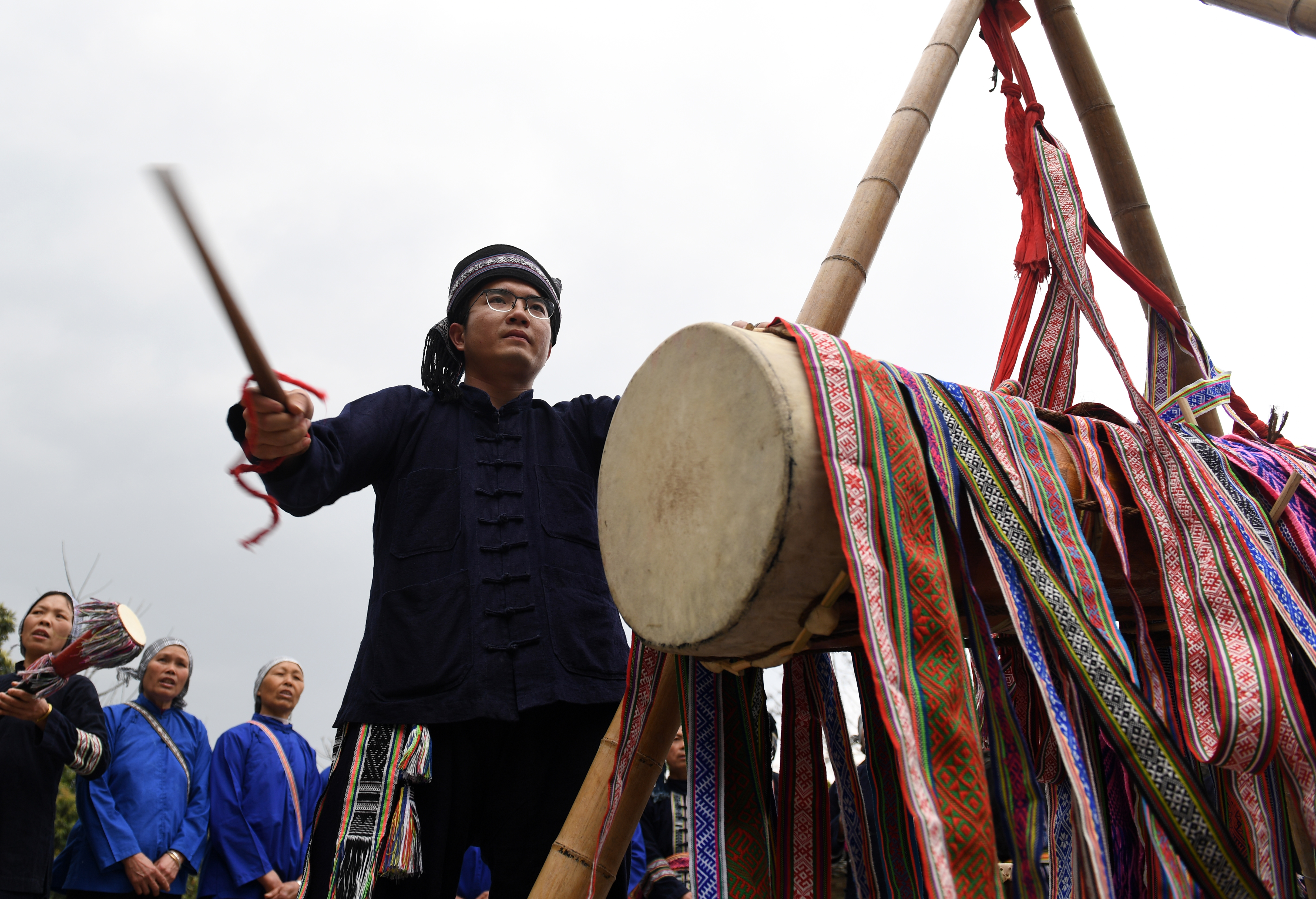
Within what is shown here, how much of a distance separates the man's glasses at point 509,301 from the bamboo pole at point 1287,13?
5.64ft

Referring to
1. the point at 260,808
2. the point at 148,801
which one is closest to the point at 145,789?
the point at 148,801

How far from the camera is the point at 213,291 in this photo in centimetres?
140

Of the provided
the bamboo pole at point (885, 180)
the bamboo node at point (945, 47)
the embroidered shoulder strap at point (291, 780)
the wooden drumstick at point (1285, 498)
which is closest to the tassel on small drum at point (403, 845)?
the bamboo pole at point (885, 180)

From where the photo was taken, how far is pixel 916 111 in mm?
2334

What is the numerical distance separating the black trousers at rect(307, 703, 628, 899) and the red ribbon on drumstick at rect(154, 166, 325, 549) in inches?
17.5

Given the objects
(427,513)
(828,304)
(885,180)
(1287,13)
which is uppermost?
(1287,13)

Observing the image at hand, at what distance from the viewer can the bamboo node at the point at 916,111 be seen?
91.9 inches

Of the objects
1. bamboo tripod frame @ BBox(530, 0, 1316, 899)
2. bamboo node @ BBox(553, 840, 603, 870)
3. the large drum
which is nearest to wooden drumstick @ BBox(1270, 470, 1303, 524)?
the large drum

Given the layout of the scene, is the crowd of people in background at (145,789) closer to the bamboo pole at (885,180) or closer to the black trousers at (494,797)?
the black trousers at (494,797)

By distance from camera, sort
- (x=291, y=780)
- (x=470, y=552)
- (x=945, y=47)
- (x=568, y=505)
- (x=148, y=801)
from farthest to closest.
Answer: (x=291, y=780) < (x=148, y=801) < (x=945, y=47) < (x=568, y=505) < (x=470, y=552)

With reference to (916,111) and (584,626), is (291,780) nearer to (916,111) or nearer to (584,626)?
(584,626)

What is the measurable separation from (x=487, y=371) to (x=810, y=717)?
1088 millimetres

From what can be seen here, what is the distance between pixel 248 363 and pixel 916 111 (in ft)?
5.14

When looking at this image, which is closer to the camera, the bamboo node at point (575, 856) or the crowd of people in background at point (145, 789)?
the bamboo node at point (575, 856)
